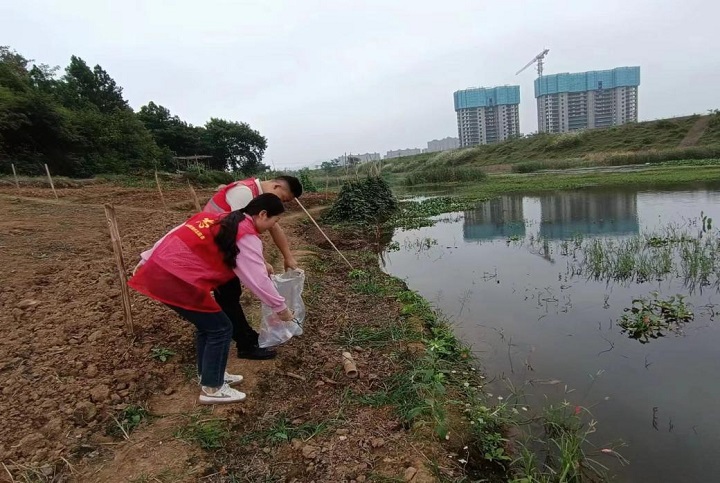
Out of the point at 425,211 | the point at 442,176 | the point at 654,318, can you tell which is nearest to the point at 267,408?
the point at 654,318

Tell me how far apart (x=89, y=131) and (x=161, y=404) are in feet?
80.9

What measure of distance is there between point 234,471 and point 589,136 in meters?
43.3

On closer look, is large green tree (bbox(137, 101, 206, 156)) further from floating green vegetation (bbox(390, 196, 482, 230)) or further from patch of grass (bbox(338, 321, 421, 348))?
patch of grass (bbox(338, 321, 421, 348))

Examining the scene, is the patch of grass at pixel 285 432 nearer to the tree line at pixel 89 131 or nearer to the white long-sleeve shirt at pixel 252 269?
the white long-sleeve shirt at pixel 252 269

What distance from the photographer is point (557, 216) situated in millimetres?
10984

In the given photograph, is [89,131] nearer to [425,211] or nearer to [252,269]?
[425,211]

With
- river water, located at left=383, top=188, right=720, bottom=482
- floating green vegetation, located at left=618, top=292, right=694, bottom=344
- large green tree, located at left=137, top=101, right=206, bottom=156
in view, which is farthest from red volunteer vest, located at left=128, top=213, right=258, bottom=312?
large green tree, located at left=137, top=101, right=206, bottom=156

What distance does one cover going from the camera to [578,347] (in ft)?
12.7

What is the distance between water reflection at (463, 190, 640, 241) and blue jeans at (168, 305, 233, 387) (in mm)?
7620

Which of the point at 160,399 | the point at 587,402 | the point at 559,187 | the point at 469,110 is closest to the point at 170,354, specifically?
the point at 160,399

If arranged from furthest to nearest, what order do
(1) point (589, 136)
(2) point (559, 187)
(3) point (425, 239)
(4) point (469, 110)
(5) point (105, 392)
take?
(4) point (469, 110), (1) point (589, 136), (2) point (559, 187), (3) point (425, 239), (5) point (105, 392)

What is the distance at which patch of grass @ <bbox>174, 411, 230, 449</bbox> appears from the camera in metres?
2.29

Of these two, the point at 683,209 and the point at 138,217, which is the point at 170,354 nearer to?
the point at 138,217

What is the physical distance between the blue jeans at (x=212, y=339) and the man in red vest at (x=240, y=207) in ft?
1.34
